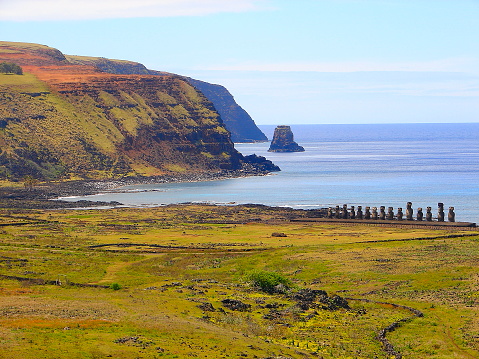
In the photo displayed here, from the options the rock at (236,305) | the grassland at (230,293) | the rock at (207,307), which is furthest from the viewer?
the rock at (236,305)

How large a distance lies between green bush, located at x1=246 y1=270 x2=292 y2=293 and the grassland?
3.01 ft

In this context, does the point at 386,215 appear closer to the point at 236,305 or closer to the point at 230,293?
the point at 230,293

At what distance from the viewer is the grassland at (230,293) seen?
3978 cm

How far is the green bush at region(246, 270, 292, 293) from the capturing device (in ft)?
196

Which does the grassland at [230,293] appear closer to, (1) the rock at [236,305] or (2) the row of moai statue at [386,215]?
(1) the rock at [236,305]

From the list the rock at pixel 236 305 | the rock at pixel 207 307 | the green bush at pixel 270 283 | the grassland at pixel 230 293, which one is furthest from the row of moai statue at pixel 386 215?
the rock at pixel 207 307

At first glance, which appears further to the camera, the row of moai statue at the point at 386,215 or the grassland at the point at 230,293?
the row of moai statue at the point at 386,215

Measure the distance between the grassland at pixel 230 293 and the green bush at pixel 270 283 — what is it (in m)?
0.92

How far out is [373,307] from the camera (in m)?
54.2

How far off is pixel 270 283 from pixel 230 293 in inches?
135

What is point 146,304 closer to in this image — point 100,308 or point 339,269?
point 100,308

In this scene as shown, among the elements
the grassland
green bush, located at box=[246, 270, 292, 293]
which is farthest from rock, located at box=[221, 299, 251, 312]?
green bush, located at box=[246, 270, 292, 293]

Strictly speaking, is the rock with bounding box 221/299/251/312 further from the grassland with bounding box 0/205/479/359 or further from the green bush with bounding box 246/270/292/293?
the green bush with bounding box 246/270/292/293

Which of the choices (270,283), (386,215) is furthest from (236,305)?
(386,215)
